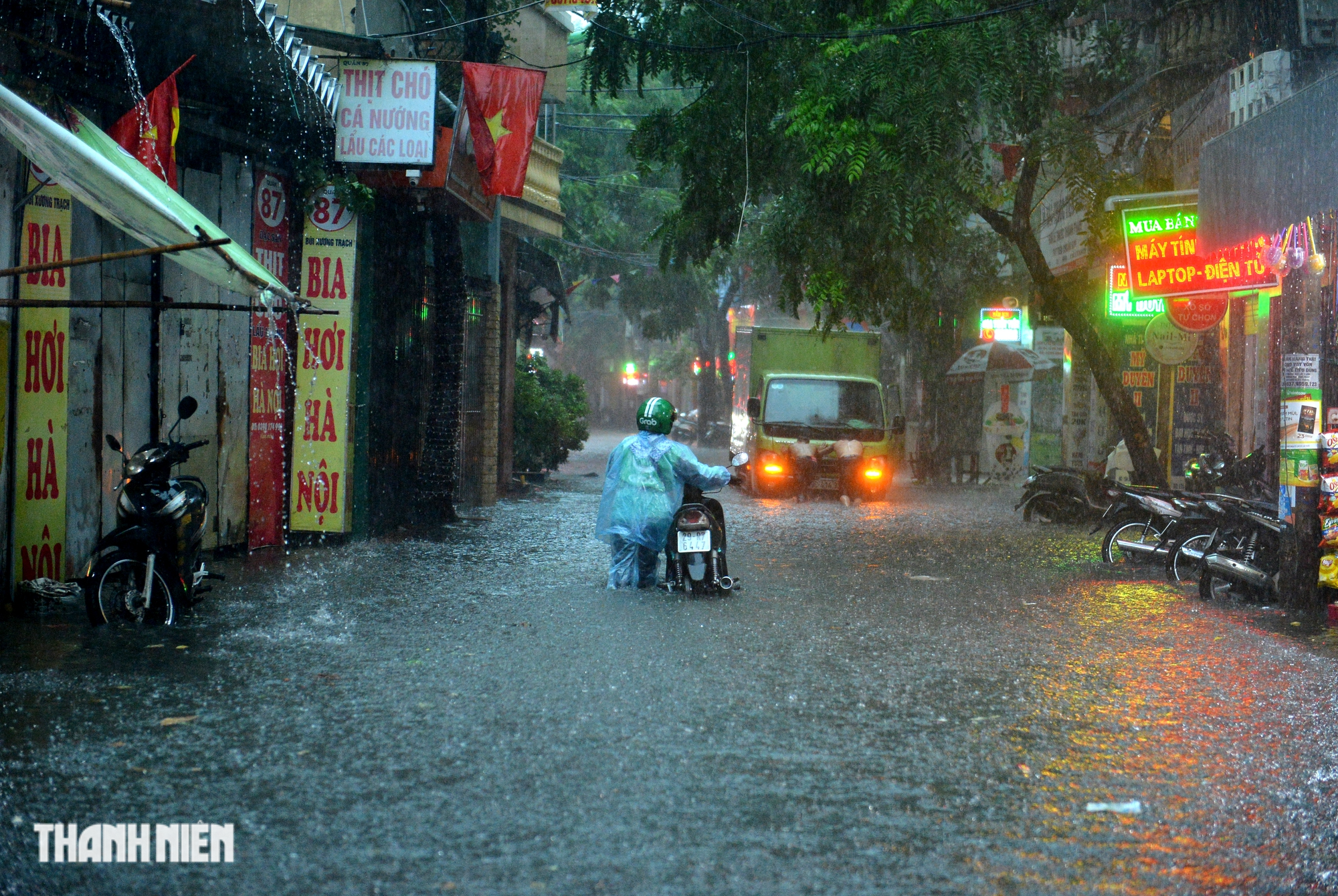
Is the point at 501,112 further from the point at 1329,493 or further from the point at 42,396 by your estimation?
the point at 1329,493

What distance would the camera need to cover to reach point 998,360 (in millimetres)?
25203

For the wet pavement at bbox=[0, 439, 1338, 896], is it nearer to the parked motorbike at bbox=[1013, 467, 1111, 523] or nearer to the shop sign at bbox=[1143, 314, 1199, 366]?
the parked motorbike at bbox=[1013, 467, 1111, 523]

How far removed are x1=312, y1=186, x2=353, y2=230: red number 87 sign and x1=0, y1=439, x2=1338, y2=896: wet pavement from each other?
410 centimetres

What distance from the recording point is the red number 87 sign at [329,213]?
41.4ft

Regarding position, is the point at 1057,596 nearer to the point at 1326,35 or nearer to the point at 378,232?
the point at 1326,35

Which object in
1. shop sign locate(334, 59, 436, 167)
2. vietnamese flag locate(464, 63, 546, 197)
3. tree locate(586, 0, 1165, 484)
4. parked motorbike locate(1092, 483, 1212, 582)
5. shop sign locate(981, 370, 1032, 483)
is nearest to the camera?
parked motorbike locate(1092, 483, 1212, 582)

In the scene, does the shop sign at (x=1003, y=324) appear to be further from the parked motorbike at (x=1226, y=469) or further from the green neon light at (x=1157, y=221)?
the green neon light at (x=1157, y=221)

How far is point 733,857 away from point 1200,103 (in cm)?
1505

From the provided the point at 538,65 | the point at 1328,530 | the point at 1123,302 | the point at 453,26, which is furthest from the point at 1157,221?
the point at 538,65

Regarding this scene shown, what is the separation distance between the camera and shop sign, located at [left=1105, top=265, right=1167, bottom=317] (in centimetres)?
1634

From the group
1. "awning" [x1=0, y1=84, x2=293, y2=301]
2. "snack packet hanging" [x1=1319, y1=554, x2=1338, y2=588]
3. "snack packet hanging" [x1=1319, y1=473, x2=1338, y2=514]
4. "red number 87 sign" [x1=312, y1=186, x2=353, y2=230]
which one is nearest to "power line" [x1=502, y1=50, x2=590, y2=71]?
"red number 87 sign" [x1=312, y1=186, x2=353, y2=230]

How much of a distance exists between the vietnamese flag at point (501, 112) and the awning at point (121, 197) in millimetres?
5925

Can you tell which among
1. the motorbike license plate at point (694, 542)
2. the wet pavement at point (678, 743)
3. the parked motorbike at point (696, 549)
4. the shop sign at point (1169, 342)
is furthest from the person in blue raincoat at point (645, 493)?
the shop sign at point (1169, 342)

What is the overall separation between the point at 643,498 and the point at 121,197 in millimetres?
4381
